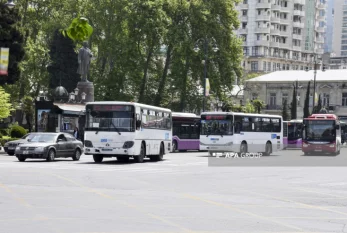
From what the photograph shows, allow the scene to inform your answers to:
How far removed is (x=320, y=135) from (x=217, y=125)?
11152mm

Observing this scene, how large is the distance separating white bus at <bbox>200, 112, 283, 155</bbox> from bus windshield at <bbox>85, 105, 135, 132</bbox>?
41.8 feet

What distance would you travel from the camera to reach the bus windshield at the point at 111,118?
34.7 m

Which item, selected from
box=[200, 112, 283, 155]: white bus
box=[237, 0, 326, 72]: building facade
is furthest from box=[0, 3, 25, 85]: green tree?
box=[237, 0, 326, 72]: building facade

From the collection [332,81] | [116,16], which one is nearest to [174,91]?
[116,16]

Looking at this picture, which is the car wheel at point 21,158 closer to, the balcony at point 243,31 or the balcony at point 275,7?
the balcony at point 275,7

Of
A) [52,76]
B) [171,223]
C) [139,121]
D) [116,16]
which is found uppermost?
[116,16]

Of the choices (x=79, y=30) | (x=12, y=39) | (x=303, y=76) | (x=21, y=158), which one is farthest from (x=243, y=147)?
(x=303, y=76)

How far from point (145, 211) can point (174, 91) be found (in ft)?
215

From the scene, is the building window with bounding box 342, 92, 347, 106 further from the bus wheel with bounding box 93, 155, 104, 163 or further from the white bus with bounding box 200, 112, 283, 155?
the bus wheel with bounding box 93, 155, 104, 163

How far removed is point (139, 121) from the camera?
35125mm

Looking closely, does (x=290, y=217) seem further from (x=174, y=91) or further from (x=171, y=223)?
(x=174, y=91)

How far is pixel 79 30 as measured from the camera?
9.57 m

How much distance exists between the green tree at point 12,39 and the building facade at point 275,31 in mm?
93911

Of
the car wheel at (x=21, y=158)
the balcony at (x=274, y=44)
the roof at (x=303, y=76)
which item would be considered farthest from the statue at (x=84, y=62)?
the balcony at (x=274, y=44)
